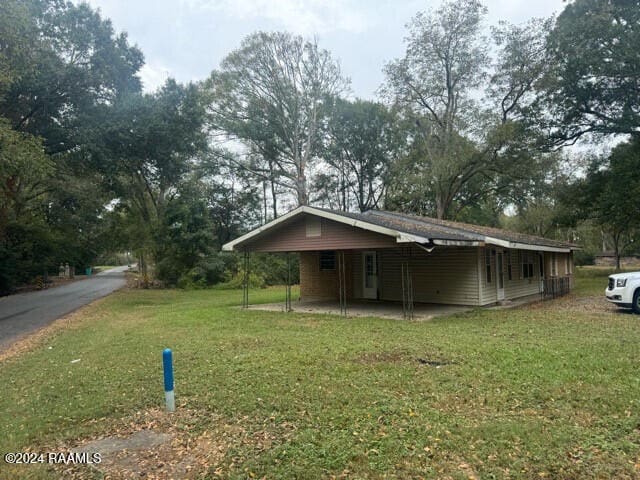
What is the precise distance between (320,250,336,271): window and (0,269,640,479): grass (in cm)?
744

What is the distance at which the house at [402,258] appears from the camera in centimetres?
1124

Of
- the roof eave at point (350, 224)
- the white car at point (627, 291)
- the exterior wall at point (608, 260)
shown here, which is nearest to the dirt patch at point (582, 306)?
the white car at point (627, 291)

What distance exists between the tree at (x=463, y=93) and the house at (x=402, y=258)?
735 cm

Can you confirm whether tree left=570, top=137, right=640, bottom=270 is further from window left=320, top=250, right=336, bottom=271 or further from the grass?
window left=320, top=250, right=336, bottom=271

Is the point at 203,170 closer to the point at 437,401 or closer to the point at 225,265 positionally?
the point at 225,265

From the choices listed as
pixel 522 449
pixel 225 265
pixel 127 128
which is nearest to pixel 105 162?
pixel 127 128

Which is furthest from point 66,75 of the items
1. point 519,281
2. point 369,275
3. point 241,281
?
point 519,281

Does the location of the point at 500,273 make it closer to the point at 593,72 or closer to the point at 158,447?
the point at 593,72

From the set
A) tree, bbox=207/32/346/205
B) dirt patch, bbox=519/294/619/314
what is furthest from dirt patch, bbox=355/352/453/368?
tree, bbox=207/32/346/205

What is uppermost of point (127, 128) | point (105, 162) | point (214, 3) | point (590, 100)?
point (214, 3)

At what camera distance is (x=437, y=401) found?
4.55 metres

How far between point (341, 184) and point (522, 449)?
31934mm

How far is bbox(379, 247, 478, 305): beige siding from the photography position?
41.9ft

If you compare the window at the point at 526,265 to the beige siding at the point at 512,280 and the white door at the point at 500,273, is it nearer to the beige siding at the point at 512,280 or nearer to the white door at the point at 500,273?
the beige siding at the point at 512,280
